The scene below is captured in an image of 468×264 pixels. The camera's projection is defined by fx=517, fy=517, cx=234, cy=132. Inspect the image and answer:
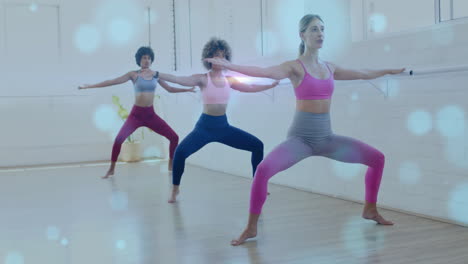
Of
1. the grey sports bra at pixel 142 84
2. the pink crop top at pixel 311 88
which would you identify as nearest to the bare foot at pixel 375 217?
the pink crop top at pixel 311 88

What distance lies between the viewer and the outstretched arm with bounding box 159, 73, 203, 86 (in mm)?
3752

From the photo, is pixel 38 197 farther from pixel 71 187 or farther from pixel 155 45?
pixel 155 45

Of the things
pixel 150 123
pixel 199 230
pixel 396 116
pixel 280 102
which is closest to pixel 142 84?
pixel 150 123

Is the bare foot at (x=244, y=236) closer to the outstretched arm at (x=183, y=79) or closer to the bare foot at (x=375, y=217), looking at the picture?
the bare foot at (x=375, y=217)

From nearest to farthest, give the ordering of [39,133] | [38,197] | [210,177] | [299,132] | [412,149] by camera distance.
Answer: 1. [299,132]
2. [412,149]
3. [38,197]
4. [210,177]
5. [39,133]

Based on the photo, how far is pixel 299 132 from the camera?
2.87 meters

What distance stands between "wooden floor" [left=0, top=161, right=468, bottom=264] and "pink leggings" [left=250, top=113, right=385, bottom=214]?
293 millimetres

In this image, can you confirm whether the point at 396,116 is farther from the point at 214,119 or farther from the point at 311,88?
the point at 214,119

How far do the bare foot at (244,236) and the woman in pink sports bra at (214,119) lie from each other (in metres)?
1.14

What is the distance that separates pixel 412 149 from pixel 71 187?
321cm

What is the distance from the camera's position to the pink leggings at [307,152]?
2.73 meters

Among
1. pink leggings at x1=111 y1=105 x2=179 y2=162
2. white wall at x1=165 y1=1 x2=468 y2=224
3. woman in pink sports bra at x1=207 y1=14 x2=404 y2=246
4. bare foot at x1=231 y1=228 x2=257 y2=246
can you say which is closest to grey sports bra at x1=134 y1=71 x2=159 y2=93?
pink leggings at x1=111 y1=105 x2=179 y2=162

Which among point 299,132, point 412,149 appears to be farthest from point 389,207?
point 299,132

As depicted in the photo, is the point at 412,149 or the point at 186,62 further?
the point at 186,62
